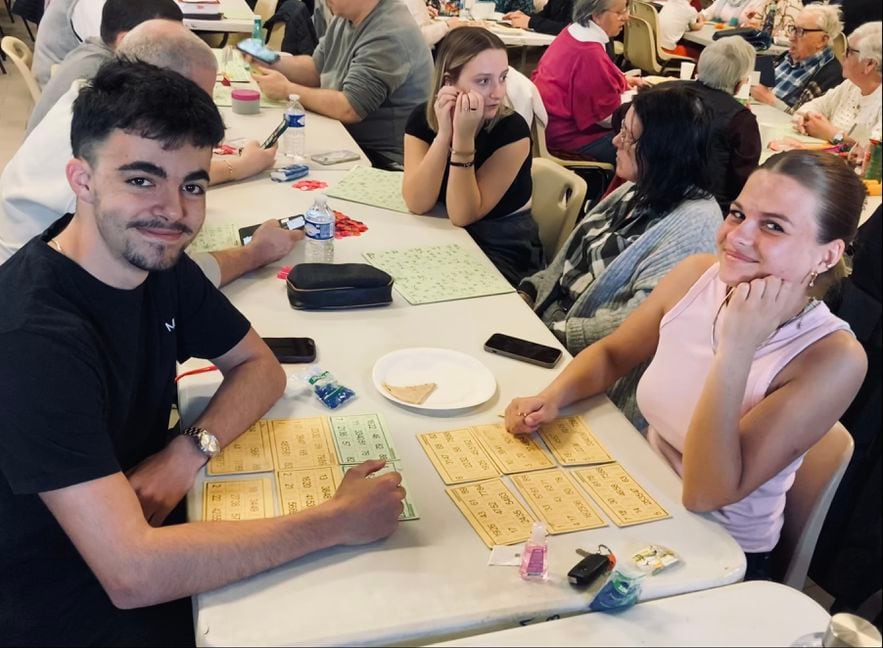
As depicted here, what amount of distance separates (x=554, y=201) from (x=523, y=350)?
1.08m

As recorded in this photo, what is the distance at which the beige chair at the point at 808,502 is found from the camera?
4.55ft

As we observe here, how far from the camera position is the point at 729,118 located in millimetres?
2748

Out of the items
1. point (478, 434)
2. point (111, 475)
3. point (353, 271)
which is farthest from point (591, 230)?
point (111, 475)

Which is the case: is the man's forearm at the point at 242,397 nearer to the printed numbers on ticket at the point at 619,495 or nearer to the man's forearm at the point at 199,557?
the man's forearm at the point at 199,557

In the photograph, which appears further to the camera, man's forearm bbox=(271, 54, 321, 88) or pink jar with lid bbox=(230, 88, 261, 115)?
man's forearm bbox=(271, 54, 321, 88)

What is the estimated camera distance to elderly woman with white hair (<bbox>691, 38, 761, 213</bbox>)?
8.78 ft

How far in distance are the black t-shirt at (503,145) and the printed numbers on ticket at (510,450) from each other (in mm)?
1152

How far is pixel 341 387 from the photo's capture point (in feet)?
4.93

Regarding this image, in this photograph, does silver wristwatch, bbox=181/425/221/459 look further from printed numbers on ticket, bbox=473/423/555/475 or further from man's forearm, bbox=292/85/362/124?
man's forearm, bbox=292/85/362/124

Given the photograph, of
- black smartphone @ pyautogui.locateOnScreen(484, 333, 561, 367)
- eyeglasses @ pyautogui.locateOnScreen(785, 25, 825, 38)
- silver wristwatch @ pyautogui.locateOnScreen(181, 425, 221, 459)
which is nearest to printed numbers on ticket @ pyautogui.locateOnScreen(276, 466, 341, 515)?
silver wristwatch @ pyautogui.locateOnScreen(181, 425, 221, 459)

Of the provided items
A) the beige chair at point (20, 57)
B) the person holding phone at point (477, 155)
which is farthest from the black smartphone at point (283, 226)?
the beige chair at point (20, 57)

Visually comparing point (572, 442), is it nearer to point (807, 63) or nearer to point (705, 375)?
point (705, 375)

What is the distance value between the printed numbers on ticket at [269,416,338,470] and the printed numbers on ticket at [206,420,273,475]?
1 cm

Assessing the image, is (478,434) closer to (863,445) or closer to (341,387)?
(341,387)
